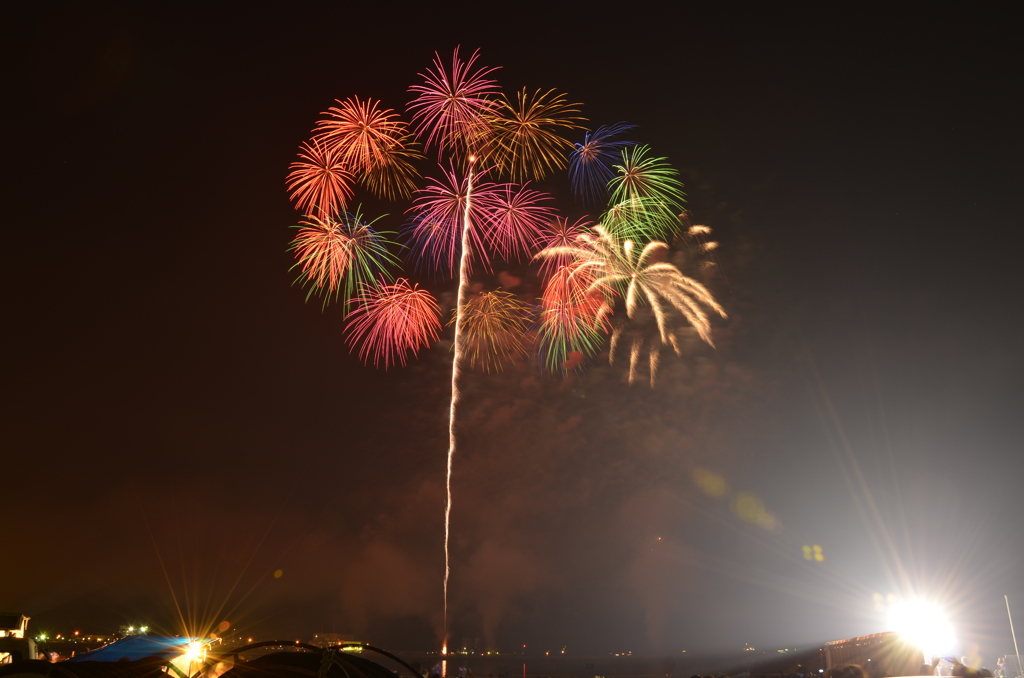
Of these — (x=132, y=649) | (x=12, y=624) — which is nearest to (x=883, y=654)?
(x=132, y=649)

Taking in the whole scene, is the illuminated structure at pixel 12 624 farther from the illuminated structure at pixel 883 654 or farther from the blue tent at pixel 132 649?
the illuminated structure at pixel 883 654

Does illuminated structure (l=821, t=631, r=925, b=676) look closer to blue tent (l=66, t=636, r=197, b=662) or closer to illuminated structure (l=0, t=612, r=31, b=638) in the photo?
blue tent (l=66, t=636, r=197, b=662)

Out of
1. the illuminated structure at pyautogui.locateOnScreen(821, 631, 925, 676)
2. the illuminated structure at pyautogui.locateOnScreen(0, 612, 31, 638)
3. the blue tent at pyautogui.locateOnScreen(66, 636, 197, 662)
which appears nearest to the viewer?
the blue tent at pyautogui.locateOnScreen(66, 636, 197, 662)

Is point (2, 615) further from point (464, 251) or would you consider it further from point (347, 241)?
point (464, 251)

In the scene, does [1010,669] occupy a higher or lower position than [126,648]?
lower

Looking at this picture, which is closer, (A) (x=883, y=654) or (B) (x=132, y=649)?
(B) (x=132, y=649)

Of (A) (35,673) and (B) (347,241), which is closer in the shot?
(A) (35,673)

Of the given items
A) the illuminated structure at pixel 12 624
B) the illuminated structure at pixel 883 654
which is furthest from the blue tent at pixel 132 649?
the illuminated structure at pixel 883 654

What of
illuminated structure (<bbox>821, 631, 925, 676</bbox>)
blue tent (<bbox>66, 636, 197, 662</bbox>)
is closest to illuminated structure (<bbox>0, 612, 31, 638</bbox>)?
blue tent (<bbox>66, 636, 197, 662</bbox>)

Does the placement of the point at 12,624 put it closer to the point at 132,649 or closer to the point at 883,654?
the point at 132,649

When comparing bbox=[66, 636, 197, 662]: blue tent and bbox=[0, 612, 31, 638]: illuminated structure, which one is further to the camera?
bbox=[0, 612, 31, 638]: illuminated structure

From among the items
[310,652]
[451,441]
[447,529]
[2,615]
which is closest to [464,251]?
[451,441]
